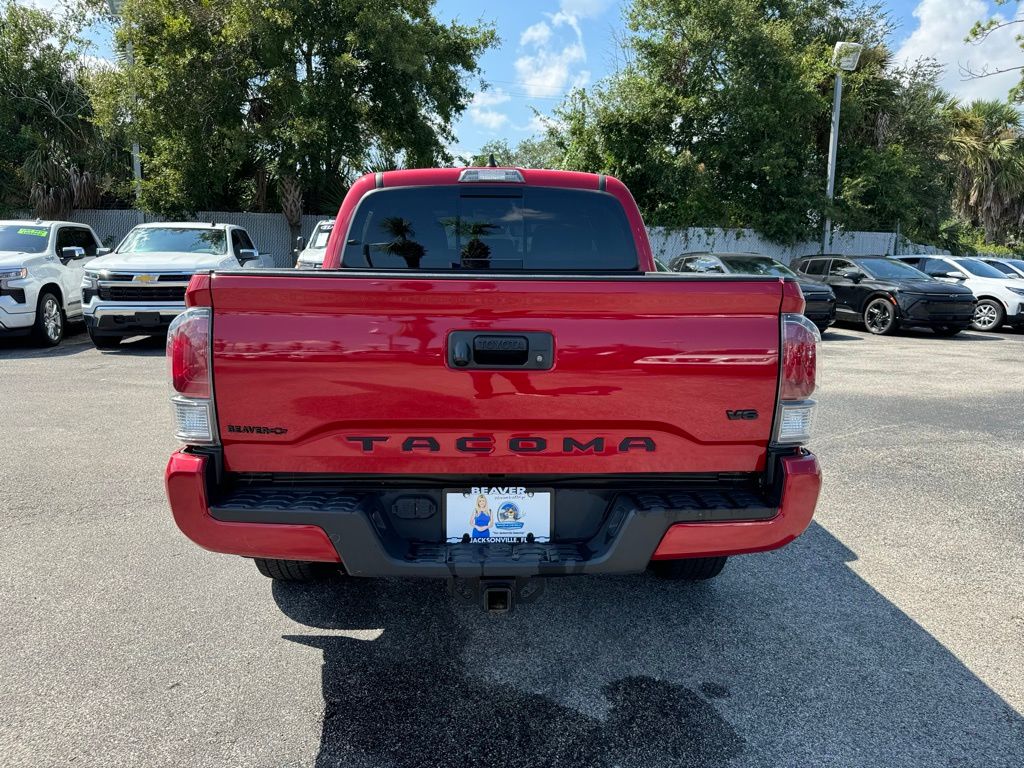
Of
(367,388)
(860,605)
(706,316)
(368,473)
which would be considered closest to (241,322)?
(367,388)

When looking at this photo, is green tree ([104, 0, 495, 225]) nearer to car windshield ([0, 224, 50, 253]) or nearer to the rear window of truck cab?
car windshield ([0, 224, 50, 253])

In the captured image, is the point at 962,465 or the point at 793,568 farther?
the point at 962,465

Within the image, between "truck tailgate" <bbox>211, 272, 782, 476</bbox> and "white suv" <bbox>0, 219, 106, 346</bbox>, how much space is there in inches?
402

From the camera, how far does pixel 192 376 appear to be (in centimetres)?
241

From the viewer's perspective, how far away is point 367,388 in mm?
2410

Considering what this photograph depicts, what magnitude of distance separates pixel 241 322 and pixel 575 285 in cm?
111

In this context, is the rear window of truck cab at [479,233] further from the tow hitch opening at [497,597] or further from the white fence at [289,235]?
the white fence at [289,235]

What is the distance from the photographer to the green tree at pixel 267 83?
16.7 m

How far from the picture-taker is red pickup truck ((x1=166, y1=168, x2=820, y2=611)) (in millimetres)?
2381

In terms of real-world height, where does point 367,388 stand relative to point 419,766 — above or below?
above

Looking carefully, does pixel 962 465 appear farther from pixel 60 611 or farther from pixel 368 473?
pixel 60 611

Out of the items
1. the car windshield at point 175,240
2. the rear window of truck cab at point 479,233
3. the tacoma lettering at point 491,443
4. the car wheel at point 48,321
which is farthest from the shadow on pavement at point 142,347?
the tacoma lettering at point 491,443

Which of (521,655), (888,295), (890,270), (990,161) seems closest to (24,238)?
(521,655)

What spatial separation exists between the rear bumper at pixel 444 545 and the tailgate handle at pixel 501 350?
1.94 feet
